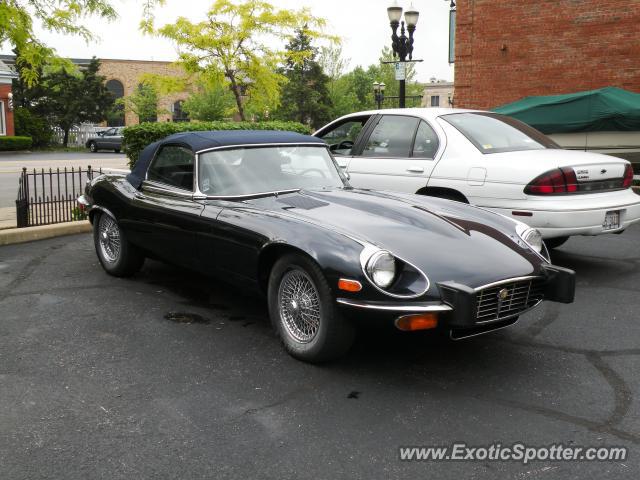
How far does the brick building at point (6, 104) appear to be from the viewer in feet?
128

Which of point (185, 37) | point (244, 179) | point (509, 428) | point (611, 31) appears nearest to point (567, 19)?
point (611, 31)

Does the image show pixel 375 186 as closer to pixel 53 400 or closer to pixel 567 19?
pixel 53 400

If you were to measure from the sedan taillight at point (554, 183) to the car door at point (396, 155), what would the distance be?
1.16m

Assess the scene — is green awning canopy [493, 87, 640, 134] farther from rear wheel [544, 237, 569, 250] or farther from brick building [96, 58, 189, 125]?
brick building [96, 58, 189, 125]

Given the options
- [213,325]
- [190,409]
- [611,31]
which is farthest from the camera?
[611,31]

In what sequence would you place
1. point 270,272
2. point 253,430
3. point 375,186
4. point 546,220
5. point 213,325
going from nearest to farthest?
1. point 253,430
2. point 270,272
3. point 213,325
4. point 546,220
5. point 375,186

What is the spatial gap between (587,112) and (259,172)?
1033cm

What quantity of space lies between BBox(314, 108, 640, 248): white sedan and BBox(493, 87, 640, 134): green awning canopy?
6.72 meters

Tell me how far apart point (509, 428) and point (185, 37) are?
22292 millimetres

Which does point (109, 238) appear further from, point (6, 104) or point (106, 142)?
point (6, 104)

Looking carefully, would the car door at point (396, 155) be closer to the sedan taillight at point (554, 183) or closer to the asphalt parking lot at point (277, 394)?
the sedan taillight at point (554, 183)

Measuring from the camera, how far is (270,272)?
14.6 feet

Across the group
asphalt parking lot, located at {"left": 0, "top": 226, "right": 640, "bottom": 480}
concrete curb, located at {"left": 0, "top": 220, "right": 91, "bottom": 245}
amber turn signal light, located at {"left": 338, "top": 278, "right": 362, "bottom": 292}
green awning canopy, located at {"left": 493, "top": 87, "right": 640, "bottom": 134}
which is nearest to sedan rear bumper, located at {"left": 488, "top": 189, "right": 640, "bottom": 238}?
asphalt parking lot, located at {"left": 0, "top": 226, "right": 640, "bottom": 480}

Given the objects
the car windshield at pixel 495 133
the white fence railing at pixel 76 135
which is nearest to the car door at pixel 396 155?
the car windshield at pixel 495 133
